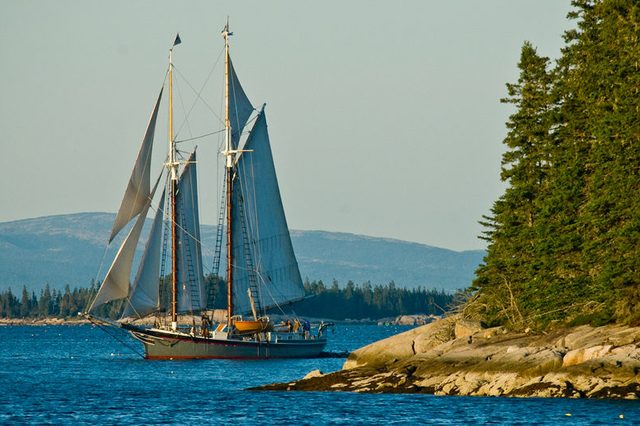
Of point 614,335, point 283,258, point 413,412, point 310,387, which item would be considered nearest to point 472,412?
point 413,412

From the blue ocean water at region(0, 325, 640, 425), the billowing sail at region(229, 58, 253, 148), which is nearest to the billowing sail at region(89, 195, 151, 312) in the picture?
A: the blue ocean water at region(0, 325, 640, 425)

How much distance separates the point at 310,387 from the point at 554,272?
1433 centimetres

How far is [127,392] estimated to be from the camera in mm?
73438

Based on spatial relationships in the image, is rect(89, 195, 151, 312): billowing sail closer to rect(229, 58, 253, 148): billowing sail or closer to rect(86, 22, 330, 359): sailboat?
rect(86, 22, 330, 359): sailboat

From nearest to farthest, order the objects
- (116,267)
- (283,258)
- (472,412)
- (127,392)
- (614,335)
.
Answer: 1. (472,412)
2. (614,335)
3. (127,392)
4. (116,267)
5. (283,258)

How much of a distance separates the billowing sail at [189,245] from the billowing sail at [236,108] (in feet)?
→ 14.9

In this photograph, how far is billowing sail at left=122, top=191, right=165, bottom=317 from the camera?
102 meters

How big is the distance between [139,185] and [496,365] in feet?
154

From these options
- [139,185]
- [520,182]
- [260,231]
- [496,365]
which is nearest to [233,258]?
[260,231]

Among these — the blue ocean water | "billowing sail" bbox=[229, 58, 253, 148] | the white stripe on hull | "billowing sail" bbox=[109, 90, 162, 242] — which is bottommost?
the blue ocean water

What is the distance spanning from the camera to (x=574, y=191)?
69.8 m

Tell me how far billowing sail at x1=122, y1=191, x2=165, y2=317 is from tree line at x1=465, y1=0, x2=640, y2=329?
32.0m

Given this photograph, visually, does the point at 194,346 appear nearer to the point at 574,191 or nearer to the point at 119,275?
the point at 119,275

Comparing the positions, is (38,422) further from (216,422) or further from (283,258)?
(283,258)
